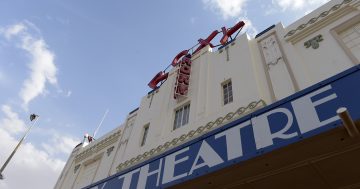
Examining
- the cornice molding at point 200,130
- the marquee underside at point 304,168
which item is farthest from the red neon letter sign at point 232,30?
the marquee underside at point 304,168

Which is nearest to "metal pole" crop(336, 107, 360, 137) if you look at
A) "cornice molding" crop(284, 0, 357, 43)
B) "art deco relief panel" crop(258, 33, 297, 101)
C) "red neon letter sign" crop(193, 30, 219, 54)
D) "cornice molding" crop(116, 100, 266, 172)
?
"art deco relief panel" crop(258, 33, 297, 101)

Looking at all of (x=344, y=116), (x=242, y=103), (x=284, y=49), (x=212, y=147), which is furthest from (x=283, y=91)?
(x=344, y=116)

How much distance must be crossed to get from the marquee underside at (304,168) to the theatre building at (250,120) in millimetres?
21

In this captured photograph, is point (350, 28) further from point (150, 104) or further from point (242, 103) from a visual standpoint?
point (150, 104)

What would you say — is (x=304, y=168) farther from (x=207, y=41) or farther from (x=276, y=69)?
(x=207, y=41)

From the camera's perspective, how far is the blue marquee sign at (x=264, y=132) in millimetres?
5727

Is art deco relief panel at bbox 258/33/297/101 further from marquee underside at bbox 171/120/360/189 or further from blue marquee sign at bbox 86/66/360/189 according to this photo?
marquee underside at bbox 171/120/360/189

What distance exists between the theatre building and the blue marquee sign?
23mm

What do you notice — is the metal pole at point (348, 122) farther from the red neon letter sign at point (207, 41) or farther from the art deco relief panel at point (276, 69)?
the red neon letter sign at point (207, 41)

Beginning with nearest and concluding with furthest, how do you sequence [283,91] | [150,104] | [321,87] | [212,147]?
[321,87]
[212,147]
[283,91]
[150,104]

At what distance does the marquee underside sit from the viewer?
5.63m

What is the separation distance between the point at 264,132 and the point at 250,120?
621 millimetres

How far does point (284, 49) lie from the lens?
1242 cm

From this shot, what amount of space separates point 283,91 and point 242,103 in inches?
67.0
